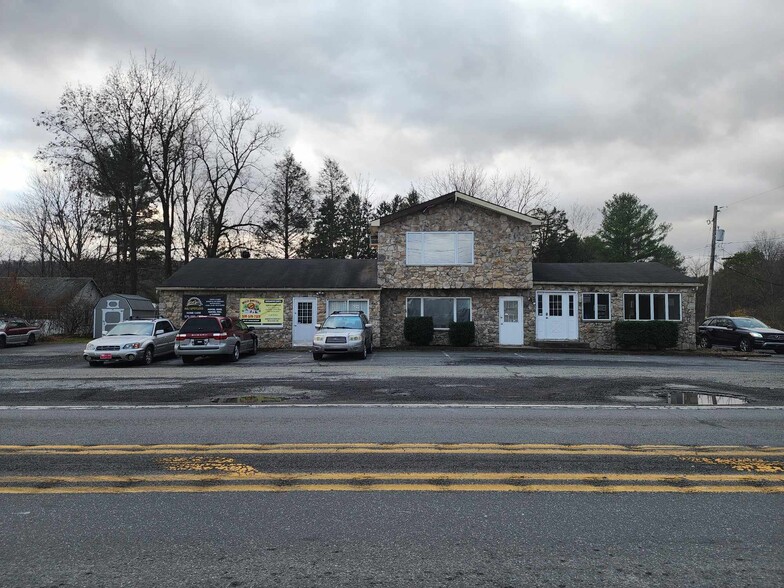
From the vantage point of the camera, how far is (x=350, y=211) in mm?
51031

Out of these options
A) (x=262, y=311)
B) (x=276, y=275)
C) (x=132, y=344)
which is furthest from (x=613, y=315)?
(x=132, y=344)

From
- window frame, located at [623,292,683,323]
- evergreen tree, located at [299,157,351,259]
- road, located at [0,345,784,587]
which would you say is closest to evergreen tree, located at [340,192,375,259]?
evergreen tree, located at [299,157,351,259]

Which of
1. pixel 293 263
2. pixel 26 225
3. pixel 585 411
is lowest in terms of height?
pixel 585 411

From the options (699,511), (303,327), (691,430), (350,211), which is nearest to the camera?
(699,511)

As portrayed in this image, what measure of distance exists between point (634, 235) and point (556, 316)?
3331 centimetres

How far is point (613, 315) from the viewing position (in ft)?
86.2

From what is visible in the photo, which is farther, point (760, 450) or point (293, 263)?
point (293, 263)

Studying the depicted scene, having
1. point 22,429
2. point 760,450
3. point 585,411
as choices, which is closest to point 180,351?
point 22,429

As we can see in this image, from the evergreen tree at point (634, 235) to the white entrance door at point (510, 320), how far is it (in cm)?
3285

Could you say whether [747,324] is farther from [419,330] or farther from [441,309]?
[419,330]

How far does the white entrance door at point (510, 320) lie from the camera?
2592 cm

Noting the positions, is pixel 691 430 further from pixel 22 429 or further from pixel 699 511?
pixel 22 429

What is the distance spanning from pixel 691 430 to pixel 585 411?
5.92 feet

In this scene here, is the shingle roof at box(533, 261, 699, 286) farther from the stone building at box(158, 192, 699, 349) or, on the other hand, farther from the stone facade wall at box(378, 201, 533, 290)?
the stone facade wall at box(378, 201, 533, 290)
